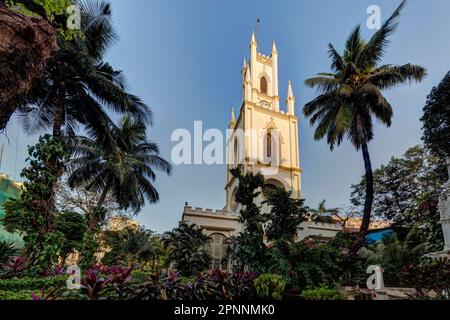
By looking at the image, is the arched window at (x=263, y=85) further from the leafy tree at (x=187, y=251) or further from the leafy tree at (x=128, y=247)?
the leafy tree at (x=187, y=251)

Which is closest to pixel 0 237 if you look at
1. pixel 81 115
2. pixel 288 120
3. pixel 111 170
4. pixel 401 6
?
pixel 111 170

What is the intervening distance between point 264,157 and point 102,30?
18120 mm

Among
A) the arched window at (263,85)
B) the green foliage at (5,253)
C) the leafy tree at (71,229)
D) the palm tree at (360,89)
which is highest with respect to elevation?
the arched window at (263,85)

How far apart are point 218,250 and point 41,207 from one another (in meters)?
13.3

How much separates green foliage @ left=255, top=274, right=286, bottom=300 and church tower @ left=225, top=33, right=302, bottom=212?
16172 millimetres

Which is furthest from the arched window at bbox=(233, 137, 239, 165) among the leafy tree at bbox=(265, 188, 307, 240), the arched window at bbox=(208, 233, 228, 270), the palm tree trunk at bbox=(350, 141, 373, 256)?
the leafy tree at bbox=(265, 188, 307, 240)

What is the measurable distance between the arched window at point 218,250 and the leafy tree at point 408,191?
11.3m

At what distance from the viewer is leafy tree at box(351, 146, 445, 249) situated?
46.4 feet

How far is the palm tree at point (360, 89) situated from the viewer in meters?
11.4

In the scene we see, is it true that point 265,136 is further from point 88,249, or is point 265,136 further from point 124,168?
point 88,249

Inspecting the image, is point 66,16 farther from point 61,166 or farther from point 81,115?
point 61,166

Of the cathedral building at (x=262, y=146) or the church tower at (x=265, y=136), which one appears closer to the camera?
the cathedral building at (x=262, y=146)

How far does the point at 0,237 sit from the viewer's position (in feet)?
81.3

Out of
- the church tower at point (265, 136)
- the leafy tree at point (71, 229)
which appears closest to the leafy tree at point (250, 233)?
the leafy tree at point (71, 229)
